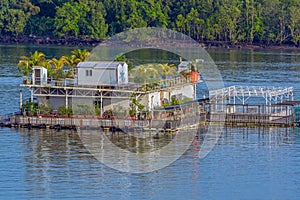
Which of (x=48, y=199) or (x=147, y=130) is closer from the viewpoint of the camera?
(x=48, y=199)

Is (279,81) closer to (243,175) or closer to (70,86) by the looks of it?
(70,86)

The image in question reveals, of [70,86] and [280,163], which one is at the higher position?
[70,86]

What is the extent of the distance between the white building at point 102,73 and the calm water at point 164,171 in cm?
533

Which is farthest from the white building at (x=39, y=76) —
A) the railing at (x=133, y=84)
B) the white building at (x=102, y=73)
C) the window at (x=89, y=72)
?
the window at (x=89, y=72)

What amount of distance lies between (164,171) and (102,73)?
1688cm

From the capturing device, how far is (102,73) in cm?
7962

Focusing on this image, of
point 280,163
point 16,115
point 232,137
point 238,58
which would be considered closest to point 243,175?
point 280,163

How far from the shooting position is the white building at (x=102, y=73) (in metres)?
79.4

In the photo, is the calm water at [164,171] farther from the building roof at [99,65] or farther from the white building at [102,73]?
the building roof at [99,65]

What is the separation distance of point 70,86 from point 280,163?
1981 cm

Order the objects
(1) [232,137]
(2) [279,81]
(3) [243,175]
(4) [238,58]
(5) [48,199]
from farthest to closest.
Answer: (4) [238,58] → (2) [279,81] → (1) [232,137] → (3) [243,175] → (5) [48,199]

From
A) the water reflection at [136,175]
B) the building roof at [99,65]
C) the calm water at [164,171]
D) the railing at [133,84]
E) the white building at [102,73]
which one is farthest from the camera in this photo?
the building roof at [99,65]

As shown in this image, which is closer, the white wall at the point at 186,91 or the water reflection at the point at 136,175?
the water reflection at the point at 136,175

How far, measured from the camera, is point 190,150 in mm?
71312
